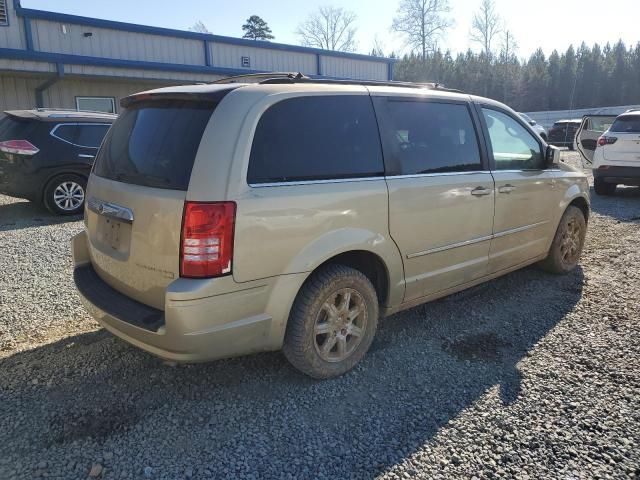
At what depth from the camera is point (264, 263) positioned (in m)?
2.72

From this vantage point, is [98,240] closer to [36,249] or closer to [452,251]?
[452,251]

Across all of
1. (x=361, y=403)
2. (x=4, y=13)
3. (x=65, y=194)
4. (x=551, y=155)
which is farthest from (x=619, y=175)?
(x=4, y=13)

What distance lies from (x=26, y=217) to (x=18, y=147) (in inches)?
48.1

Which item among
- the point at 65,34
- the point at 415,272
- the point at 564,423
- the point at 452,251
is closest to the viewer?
the point at 564,423

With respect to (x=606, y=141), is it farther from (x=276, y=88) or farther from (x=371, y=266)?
(x=276, y=88)

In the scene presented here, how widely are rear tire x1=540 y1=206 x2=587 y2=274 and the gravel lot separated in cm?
71

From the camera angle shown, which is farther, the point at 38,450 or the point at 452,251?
the point at 452,251

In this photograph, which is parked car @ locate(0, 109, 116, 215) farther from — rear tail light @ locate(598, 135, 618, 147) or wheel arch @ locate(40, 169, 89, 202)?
rear tail light @ locate(598, 135, 618, 147)

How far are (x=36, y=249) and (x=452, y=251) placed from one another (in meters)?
5.30

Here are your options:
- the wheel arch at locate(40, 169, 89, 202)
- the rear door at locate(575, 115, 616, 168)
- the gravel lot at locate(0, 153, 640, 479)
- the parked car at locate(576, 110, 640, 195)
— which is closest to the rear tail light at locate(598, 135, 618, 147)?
the parked car at locate(576, 110, 640, 195)

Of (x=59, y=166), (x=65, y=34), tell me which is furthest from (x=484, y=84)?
(x=59, y=166)

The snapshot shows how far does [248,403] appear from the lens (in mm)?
3004

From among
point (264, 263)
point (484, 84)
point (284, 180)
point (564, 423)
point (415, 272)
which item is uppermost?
point (484, 84)

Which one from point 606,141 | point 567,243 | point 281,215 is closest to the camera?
point 281,215
